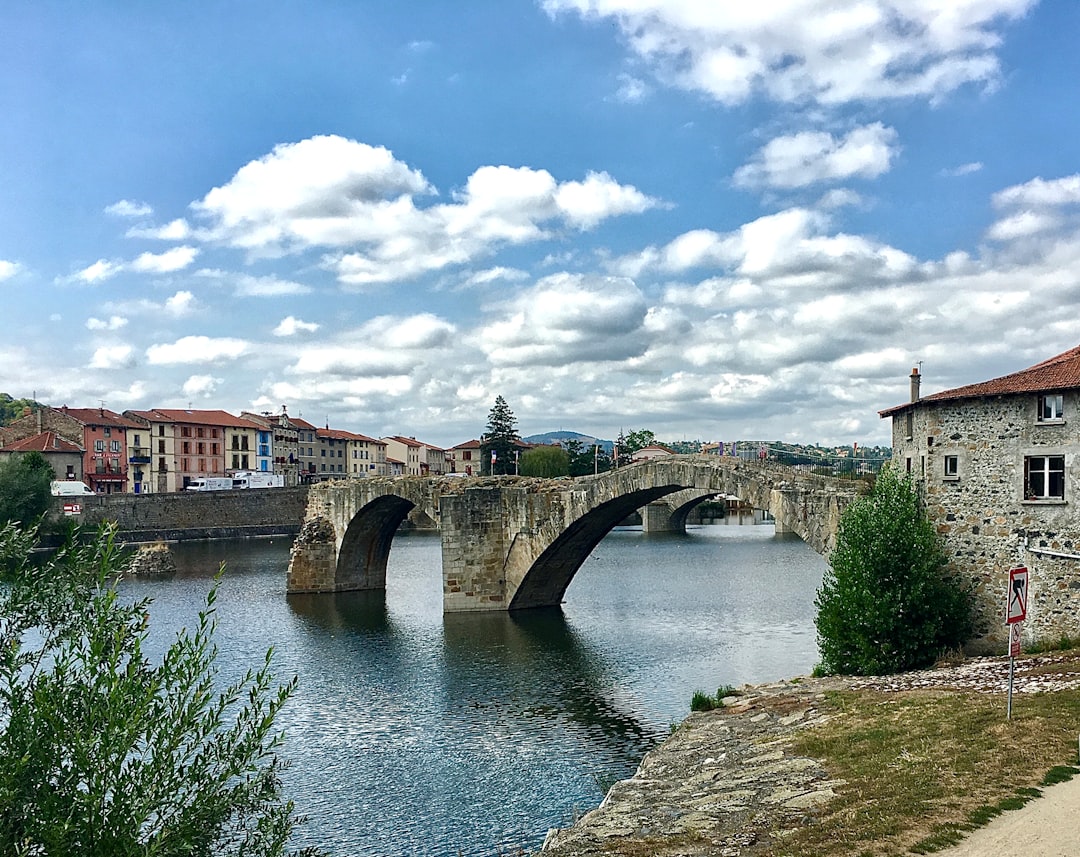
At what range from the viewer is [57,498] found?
72.9m

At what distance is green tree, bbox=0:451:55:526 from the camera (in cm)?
6012

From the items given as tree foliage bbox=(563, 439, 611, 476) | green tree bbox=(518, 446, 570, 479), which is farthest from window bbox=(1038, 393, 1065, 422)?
green tree bbox=(518, 446, 570, 479)

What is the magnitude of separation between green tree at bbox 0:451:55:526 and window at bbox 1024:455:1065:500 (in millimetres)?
55172

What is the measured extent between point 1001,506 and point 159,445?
89144 millimetres

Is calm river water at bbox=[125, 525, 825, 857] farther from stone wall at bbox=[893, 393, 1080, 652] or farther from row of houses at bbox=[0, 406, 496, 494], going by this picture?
row of houses at bbox=[0, 406, 496, 494]

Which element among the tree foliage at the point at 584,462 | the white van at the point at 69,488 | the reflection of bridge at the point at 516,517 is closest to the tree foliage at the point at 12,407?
the white van at the point at 69,488

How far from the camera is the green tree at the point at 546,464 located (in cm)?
9750

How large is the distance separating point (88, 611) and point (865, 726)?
12030mm

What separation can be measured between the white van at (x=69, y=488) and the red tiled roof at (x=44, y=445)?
16.8 ft

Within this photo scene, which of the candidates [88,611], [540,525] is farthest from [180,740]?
[540,525]

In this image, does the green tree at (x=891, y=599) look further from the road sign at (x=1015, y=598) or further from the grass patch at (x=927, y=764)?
the road sign at (x=1015, y=598)

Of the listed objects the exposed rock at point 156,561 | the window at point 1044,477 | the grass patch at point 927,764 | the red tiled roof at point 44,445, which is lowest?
the exposed rock at point 156,561

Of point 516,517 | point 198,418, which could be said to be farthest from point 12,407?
point 516,517

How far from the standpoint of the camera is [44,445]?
8400 cm
